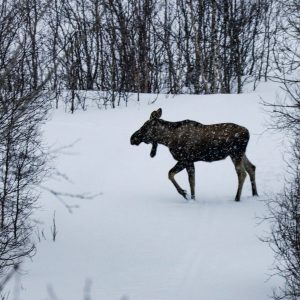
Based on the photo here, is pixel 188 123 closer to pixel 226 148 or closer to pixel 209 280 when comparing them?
pixel 226 148

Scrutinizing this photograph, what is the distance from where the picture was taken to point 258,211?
11.9 m

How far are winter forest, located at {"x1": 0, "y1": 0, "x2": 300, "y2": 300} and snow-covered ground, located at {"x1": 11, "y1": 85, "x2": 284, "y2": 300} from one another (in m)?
0.03

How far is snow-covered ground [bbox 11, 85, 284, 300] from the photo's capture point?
7566 mm

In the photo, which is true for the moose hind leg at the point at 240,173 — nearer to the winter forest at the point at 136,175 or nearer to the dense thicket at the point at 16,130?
the winter forest at the point at 136,175

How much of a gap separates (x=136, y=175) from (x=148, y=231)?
5.85 m

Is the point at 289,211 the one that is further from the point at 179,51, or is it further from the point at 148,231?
the point at 179,51

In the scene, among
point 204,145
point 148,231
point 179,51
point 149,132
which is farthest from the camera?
point 179,51

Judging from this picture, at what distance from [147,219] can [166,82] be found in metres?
22.2

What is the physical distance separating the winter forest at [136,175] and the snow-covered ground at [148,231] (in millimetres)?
35

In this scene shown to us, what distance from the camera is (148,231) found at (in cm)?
1040

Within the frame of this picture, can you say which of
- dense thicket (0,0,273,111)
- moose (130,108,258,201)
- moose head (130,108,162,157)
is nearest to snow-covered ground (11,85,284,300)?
moose (130,108,258,201)

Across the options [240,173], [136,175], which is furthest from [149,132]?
[136,175]

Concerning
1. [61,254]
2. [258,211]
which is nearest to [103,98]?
[258,211]

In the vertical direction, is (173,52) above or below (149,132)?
above
